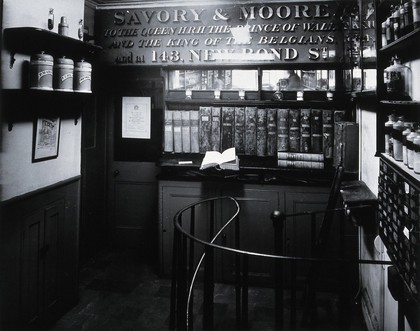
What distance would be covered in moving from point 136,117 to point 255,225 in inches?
74.5

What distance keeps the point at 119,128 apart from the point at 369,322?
10.5 feet

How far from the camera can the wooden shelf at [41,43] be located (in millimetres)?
2376

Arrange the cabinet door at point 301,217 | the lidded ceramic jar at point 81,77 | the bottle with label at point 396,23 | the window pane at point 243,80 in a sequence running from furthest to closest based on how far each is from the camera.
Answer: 1. the window pane at point 243,80
2. the cabinet door at point 301,217
3. the lidded ceramic jar at point 81,77
4. the bottle with label at point 396,23

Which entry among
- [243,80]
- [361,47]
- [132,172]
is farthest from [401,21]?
[132,172]

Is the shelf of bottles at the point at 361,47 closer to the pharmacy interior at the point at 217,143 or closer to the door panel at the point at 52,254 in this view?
the pharmacy interior at the point at 217,143

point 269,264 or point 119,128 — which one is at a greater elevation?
point 119,128

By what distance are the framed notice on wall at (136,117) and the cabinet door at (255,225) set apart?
54.4 inches

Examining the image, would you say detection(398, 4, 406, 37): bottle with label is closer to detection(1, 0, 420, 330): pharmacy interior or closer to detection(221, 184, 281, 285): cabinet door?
detection(1, 0, 420, 330): pharmacy interior

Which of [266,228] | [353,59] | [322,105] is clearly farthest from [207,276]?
[322,105]

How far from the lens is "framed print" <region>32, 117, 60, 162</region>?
2.72 meters

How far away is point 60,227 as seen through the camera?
3.04 m

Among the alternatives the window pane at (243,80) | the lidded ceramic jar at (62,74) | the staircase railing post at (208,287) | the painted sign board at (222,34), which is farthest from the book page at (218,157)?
the staircase railing post at (208,287)

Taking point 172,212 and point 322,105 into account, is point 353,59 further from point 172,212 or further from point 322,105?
point 172,212

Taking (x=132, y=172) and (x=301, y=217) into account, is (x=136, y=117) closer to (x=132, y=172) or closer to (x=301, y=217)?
(x=132, y=172)
